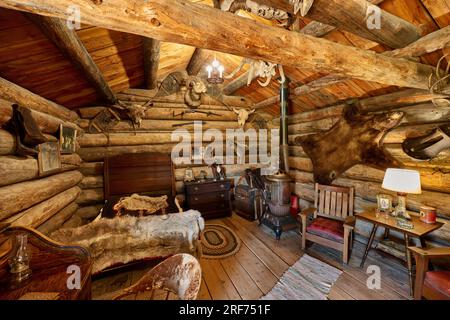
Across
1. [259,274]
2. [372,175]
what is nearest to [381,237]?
[372,175]

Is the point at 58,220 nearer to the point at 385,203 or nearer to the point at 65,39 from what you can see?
the point at 65,39

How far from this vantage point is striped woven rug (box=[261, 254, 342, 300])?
2785mm

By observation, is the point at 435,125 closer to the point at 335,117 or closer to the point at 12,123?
the point at 335,117

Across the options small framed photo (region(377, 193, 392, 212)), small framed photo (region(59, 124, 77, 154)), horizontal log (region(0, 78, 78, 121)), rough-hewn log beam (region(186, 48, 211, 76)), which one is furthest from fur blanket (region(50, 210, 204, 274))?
rough-hewn log beam (region(186, 48, 211, 76))

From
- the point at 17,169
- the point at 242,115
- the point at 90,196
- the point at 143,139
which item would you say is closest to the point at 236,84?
the point at 242,115

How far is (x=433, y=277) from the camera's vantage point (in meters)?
2.28

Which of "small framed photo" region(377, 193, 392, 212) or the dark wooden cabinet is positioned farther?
the dark wooden cabinet

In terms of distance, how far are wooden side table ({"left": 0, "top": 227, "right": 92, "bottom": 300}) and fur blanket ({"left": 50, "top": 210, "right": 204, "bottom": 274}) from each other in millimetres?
964

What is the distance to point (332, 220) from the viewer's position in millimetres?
3986

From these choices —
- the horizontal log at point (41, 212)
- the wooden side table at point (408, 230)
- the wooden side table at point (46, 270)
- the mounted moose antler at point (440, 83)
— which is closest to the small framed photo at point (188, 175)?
the horizontal log at point (41, 212)

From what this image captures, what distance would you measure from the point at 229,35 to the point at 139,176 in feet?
15.1

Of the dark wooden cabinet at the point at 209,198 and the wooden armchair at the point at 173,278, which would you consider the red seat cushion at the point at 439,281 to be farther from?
the dark wooden cabinet at the point at 209,198

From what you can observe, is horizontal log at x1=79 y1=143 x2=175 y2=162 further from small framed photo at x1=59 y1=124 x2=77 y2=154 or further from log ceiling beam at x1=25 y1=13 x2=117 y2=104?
log ceiling beam at x1=25 y1=13 x2=117 y2=104

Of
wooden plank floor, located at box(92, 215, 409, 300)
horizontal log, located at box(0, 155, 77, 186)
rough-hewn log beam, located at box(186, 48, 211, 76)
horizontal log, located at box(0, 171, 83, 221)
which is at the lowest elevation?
wooden plank floor, located at box(92, 215, 409, 300)
